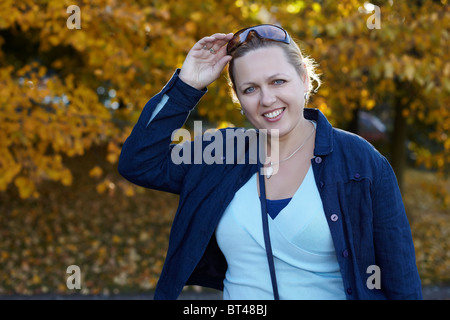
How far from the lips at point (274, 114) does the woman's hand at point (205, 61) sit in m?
0.29

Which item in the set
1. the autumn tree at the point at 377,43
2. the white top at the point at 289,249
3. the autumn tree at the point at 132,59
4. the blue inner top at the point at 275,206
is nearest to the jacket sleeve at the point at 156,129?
the white top at the point at 289,249

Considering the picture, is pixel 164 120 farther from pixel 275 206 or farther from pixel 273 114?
pixel 275 206

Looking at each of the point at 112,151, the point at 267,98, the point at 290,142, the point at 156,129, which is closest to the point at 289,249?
the point at 290,142

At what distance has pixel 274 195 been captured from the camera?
1794mm

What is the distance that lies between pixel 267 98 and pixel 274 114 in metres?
0.08

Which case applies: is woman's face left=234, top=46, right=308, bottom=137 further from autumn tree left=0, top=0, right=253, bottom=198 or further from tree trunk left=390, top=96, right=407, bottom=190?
tree trunk left=390, top=96, right=407, bottom=190

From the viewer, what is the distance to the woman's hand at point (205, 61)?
1916 millimetres

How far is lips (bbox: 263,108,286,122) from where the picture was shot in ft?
5.98

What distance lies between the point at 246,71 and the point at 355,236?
0.78 meters

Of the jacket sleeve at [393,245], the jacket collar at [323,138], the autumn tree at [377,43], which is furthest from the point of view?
the autumn tree at [377,43]

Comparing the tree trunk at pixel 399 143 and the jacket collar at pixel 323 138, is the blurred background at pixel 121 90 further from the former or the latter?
the tree trunk at pixel 399 143

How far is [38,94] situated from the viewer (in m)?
3.79

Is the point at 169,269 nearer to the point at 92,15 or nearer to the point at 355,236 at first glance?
the point at 355,236
